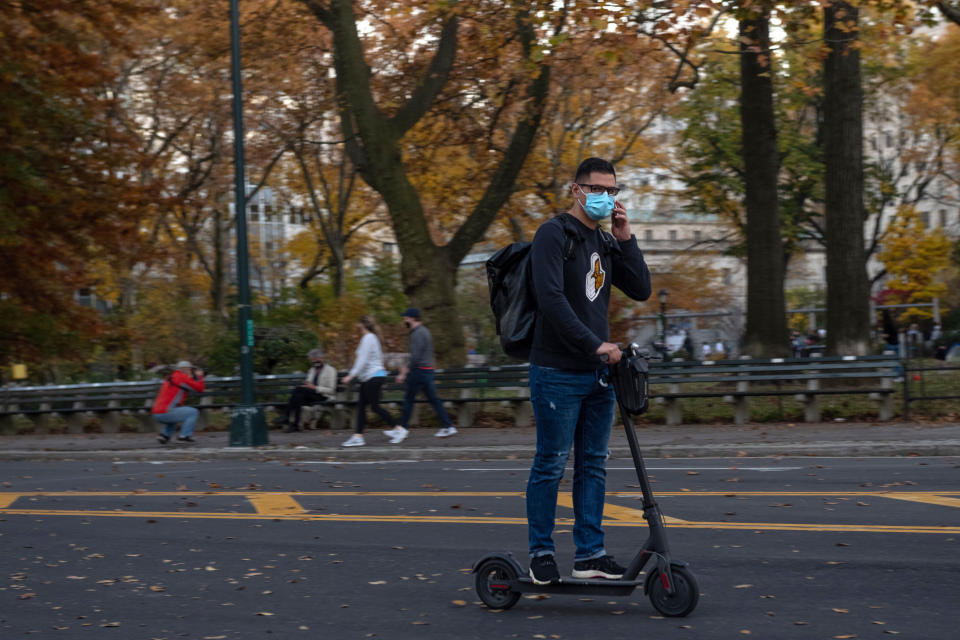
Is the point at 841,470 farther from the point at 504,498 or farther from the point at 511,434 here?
the point at 511,434

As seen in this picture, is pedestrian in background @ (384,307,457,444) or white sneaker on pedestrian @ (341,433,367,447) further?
pedestrian in background @ (384,307,457,444)

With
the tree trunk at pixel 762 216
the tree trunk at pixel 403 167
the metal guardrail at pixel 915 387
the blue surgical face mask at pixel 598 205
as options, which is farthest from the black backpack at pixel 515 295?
the tree trunk at pixel 762 216

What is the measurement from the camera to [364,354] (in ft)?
58.3

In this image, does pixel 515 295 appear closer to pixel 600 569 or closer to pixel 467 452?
pixel 600 569

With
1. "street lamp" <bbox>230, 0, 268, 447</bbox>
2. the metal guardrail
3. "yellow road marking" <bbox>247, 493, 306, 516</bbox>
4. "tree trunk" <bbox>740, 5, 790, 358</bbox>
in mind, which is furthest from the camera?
"tree trunk" <bbox>740, 5, 790, 358</bbox>

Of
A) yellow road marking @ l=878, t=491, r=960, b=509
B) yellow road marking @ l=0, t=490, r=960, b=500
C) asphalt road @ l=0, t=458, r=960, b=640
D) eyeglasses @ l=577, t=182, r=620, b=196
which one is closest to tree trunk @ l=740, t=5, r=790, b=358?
asphalt road @ l=0, t=458, r=960, b=640

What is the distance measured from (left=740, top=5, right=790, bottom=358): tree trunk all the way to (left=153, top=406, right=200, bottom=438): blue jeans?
30.1 feet

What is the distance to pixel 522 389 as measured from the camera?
20.2 metres

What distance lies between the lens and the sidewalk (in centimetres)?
1462

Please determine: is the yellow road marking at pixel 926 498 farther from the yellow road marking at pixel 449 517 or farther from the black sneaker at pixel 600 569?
the black sneaker at pixel 600 569

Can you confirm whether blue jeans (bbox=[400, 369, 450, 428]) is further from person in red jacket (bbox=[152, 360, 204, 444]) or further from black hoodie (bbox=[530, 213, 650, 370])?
black hoodie (bbox=[530, 213, 650, 370])

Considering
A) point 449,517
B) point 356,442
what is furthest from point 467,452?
point 449,517

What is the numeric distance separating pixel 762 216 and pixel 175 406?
10.0 metres

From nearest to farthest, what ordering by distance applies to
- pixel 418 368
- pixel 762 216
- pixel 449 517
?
pixel 449 517 → pixel 418 368 → pixel 762 216
